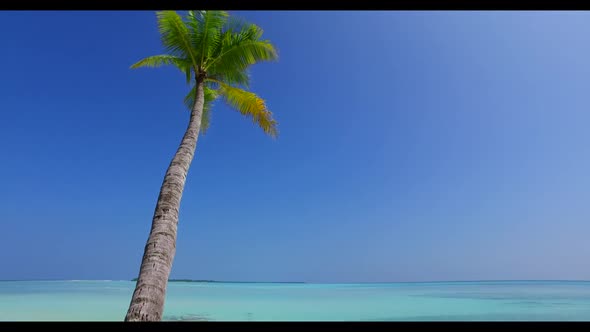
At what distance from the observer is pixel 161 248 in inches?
202

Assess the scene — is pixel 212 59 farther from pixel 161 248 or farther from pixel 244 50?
pixel 161 248

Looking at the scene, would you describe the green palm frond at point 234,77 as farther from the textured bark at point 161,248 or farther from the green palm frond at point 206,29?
the textured bark at point 161,248

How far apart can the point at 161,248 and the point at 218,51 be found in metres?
6.15

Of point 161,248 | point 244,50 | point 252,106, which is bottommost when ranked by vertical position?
point 161,248

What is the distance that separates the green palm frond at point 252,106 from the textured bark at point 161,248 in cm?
272

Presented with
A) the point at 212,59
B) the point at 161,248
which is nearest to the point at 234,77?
the point at 212,59

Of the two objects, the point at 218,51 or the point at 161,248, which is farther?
the point at 218,51

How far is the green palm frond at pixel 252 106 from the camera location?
9.36m

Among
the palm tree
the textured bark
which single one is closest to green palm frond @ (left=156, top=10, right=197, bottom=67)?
the palm tree

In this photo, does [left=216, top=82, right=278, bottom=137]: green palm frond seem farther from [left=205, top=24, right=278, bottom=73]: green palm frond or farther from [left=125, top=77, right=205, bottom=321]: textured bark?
[left=125, top=77, right=205, bottom=321]: textured bark

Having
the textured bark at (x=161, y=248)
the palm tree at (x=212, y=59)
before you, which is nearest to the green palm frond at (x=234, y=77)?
the palm tree at (x=212, y=59)
